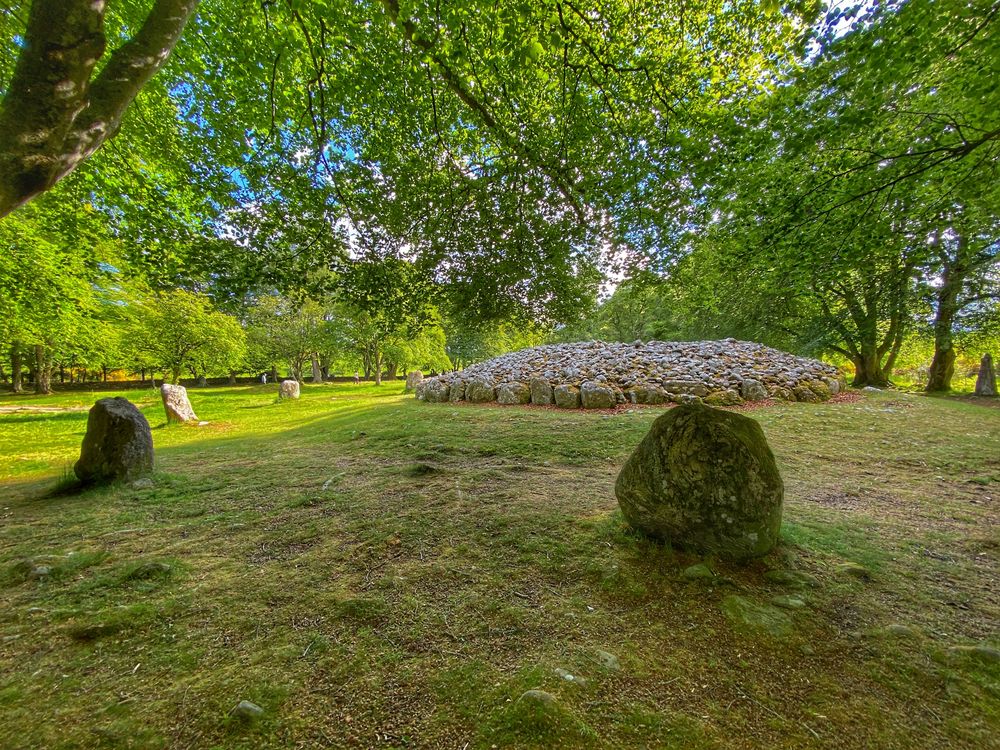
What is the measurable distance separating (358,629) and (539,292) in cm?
451

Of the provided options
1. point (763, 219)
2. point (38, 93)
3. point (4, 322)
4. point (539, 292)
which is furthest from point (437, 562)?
point (4, 322)

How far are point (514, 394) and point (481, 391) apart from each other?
4.46 ft

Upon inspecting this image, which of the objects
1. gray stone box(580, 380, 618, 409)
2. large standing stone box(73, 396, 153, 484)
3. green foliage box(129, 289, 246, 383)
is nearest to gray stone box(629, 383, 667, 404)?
gray stone box(580, 380, 618, 409)

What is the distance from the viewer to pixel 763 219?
446cm

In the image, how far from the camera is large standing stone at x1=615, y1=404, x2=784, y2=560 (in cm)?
310

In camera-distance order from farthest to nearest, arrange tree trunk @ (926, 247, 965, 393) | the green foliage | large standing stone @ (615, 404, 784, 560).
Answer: the green foliage < tree trunk @ (926, 247, 965, 393) < large standing stone @ (615, 404, 784, 560)

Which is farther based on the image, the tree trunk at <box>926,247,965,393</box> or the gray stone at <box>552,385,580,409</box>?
the gray stone at <box>552,385,580,409</box>

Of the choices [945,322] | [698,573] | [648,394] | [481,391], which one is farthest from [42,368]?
[945,322]

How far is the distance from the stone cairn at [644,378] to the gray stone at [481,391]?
3 cm

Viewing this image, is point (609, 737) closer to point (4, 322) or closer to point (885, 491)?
point (885, 491)

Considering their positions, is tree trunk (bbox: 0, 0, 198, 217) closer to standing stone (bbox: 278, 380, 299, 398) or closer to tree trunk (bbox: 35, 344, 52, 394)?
standing stone (bbox: 278, 380, 299, 398)

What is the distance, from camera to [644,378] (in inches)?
464

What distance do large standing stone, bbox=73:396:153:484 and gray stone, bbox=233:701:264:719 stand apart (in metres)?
5.57

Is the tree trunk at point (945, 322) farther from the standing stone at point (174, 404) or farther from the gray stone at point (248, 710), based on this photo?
the standing stone at point (174, 404)
